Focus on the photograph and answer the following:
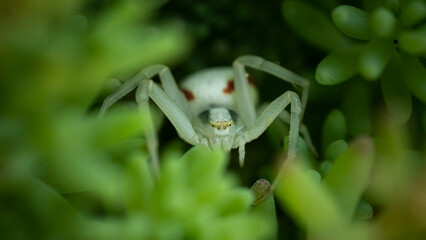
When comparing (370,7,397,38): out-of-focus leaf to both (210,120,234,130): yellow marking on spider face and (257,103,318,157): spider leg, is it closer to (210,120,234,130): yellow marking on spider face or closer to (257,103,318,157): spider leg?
(257,103,318,157): spider leg

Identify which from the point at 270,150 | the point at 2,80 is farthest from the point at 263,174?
the point at 2,80

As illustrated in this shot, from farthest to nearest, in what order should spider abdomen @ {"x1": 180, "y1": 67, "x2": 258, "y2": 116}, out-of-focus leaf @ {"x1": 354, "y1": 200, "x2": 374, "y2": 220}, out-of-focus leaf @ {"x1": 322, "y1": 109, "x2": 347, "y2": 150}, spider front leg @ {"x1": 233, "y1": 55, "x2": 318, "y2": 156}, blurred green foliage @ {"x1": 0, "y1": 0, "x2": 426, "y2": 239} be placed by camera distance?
spider abdomen @ {"x1": 180, "y1": 67, "x2": 258, "y2": 116} → spider front leg @ {"x1": 233, "y1": 55, "x2": 318, "y2": 156} → out-of-focus leaf @ {"x1": 322, "y1": 109, "x2": 347, "y2": 150} → out-of-focus leaf @ {"x1": 354, "y1": 200, "x2": 374, "y2": 220} → blurred green foliage @ {"x1": 0, "y1": 0, "x2": 426, "y2": 239}

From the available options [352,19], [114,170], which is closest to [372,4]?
[352,19]

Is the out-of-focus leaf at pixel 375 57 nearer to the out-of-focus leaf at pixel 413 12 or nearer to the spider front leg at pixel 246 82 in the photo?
the out-of-focus leaf at pixel 413 12

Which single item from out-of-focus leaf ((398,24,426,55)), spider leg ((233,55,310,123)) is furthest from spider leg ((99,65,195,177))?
out-of-focus leaf ((398,24,426,55))

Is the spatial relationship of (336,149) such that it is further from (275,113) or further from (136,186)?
(136,186)

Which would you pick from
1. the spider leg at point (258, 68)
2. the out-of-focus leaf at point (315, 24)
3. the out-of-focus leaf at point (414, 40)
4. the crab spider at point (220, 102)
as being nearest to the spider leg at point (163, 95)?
the crab spider at point (220, 102)
